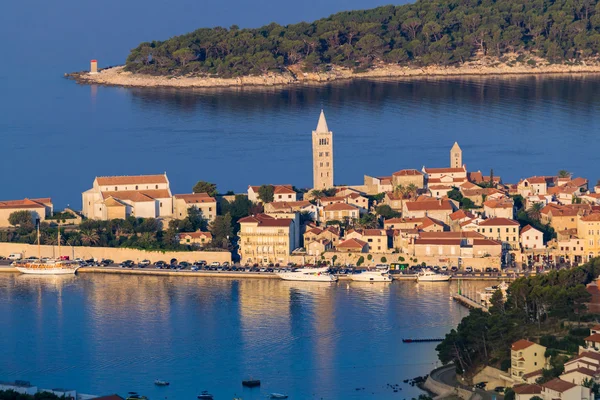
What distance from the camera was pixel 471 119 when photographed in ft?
235

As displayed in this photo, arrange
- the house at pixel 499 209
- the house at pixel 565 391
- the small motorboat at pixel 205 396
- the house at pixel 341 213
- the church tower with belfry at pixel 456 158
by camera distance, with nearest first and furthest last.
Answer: the house at pixel 565 391 < the small motorboat at pixel 205 396 < the house at pixel 499 209 < the house at pixel 341 213 < the church tower with belfry at pixel 456 158

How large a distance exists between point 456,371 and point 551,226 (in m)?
13.1

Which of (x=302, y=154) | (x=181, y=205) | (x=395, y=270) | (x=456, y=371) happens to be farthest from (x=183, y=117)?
(x=456, y=371)

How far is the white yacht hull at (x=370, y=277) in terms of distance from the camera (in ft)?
150

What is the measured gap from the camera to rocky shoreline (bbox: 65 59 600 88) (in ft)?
288

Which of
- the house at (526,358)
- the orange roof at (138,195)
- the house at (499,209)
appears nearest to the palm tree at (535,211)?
the house at (499,209)

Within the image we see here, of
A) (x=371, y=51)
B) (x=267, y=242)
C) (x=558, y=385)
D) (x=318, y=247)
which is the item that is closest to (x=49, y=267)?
(x=267, y=242)

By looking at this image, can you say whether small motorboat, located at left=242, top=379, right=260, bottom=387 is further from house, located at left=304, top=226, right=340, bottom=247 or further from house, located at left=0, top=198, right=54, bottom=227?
house, located at left=0, top=198, right=54, bottom=227

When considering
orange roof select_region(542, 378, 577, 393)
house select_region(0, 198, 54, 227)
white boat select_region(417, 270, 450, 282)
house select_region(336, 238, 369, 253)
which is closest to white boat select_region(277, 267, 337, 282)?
house select_region(336, 238, 369, 253)

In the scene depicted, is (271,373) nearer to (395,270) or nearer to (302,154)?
(395,270)

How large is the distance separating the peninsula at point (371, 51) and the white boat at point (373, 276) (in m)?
41.8

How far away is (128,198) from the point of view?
50781mm

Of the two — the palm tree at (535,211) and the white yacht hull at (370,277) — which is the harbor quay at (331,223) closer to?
the palm tree at (535,211)

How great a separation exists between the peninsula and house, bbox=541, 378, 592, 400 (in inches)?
2183
